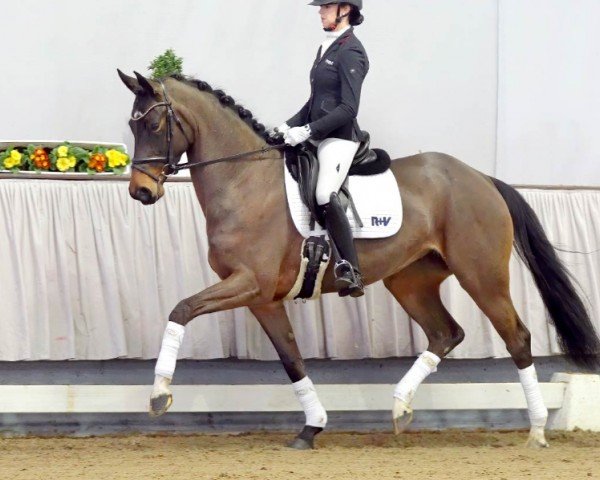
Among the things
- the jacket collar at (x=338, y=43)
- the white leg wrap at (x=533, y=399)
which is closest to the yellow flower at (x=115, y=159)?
the jacket collar at (x=338, y=43)

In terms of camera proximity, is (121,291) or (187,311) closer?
(187,311)

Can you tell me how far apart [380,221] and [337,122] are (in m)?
0.62

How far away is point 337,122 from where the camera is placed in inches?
223

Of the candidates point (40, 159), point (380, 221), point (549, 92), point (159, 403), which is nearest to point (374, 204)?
point (380, 221)

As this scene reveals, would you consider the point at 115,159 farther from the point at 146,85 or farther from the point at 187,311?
the point at 187,311

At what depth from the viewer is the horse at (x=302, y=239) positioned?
18.2ft

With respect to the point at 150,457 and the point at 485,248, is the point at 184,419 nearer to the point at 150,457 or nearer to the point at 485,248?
the point at 150,457

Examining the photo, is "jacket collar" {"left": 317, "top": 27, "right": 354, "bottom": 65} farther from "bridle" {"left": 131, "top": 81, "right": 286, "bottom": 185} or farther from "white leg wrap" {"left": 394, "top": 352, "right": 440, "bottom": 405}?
"white leg wrap" {"left": 394, "top": 352, "right": 440, "bottom": 405}

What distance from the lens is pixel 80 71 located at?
7.59 metres

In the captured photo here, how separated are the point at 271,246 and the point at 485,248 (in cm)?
126

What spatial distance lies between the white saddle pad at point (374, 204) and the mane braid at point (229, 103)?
0.23 meters

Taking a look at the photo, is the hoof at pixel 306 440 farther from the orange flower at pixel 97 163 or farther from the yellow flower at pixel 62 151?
the yellow flower at pixel 62 151

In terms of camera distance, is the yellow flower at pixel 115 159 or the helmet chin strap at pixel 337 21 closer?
the helmet chin strap at pixel 337 21

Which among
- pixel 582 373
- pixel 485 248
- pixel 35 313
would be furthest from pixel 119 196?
pixel 582 373
